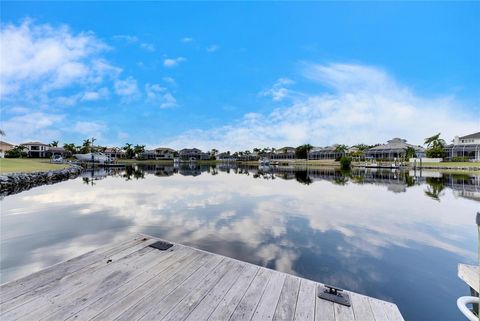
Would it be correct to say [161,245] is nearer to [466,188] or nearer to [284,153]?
[466,188]

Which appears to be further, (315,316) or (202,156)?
(202,156)

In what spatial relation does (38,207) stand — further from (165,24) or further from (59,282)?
(165,24)

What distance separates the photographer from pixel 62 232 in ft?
26.9

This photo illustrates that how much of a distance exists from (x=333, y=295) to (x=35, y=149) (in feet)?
339

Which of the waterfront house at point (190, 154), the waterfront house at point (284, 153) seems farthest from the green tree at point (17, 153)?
the waterfront house at point (284, 153)

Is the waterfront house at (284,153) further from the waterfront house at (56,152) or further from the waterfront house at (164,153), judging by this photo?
the waterfront house at (56,152)

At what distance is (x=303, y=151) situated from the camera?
10044cm

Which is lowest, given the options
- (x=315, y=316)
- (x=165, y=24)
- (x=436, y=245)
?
(x=436, y=245)

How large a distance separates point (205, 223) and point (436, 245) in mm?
7758

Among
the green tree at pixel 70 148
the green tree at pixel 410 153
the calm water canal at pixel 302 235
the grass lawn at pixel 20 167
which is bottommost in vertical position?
the calm water canal at pixel 302 235

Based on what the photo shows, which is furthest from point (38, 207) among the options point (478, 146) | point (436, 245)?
point (478, 146)

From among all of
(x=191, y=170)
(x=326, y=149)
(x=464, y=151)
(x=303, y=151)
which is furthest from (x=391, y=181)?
(x=303, y=151)

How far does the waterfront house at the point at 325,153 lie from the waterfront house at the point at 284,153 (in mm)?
11414

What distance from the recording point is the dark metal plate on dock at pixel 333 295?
3.14 m
